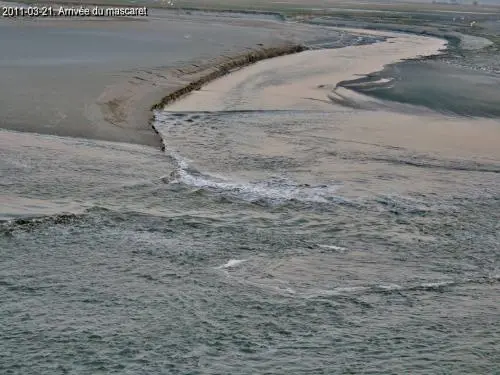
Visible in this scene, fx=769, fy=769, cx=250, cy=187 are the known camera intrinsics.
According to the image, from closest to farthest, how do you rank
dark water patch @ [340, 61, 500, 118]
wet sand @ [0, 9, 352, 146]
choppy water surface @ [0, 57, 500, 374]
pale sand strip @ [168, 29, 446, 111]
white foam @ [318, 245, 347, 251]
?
choppy water surface @ [0, 57, 500, 374] < white foam @ [318, 245, 347, 251] < wet sand @ [0, 9, 352, 146] < pale sand strip @ [168, 29, 446, 111] < dark water patch @ [340, 61, 500, 118]

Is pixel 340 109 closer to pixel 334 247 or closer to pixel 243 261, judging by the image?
pixel 334 247

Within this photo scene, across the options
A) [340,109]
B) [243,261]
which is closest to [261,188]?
[243,261]

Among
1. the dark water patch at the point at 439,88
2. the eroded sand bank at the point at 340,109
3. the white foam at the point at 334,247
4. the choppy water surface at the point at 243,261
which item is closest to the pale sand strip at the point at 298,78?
the eroded sand bank at the point at 340,109

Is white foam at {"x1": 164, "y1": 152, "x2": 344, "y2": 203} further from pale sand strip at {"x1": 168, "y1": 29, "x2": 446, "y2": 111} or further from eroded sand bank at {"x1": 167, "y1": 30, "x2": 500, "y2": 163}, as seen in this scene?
pale sand strip at {"x1": 168, "y1": 29, "x2": 446, "y2": 111}

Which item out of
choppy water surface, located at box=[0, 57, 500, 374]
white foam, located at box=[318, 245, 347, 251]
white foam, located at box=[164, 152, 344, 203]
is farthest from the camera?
white foam, located at box=[164, 152, 344, 203]

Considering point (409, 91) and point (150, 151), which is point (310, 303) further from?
point (409, 91)

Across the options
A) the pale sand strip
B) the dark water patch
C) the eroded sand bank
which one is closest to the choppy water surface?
the eroded sand bank

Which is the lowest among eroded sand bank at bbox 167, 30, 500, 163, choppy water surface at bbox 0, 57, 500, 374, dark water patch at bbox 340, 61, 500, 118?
choppy water surface at bbox 0, 57, 500, 374

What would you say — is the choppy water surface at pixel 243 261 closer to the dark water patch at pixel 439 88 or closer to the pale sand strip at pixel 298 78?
the pale sand strip at pixel 298 78

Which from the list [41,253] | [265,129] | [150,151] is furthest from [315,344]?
[265,129]
